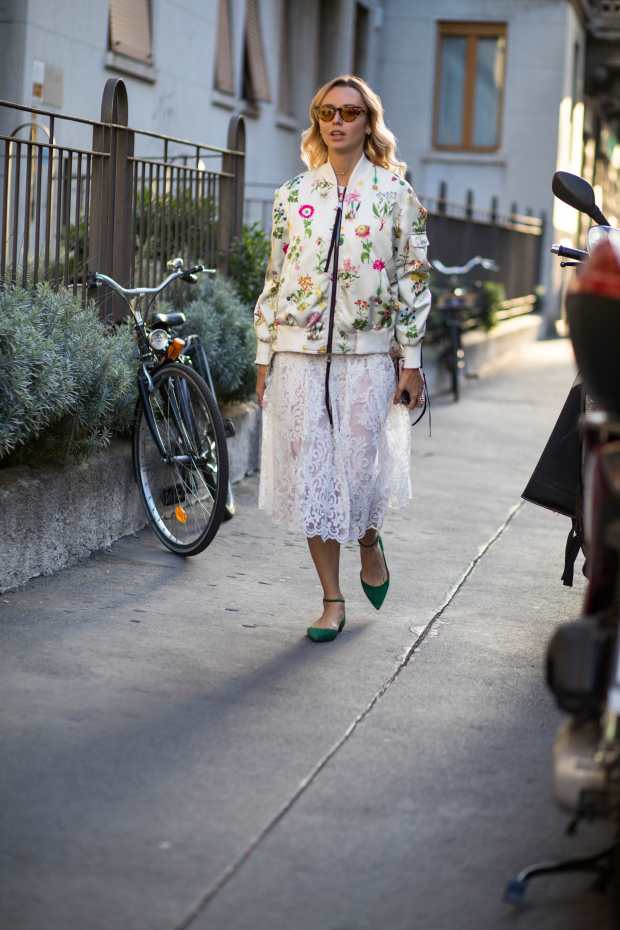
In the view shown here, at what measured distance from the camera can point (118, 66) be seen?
1352 cm

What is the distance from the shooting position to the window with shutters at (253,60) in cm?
1834

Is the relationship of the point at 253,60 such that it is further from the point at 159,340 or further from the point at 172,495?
the point at 172,495

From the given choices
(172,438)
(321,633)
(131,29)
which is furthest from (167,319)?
(131,29)

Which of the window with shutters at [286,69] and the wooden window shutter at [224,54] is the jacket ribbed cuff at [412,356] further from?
the window with shutters at [286,69]

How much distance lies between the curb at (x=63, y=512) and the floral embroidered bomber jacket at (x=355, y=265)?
1261 mm

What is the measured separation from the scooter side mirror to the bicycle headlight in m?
2.42

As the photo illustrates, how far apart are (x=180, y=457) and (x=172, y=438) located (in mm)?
125

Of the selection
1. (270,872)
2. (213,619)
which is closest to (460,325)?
(213,619)

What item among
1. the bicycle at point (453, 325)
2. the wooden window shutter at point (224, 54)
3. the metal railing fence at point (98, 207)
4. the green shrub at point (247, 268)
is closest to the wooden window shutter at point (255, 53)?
the wooden window shutter at point (224, 54)

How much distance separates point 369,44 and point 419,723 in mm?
22030

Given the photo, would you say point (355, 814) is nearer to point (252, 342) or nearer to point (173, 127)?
point (252, 342)


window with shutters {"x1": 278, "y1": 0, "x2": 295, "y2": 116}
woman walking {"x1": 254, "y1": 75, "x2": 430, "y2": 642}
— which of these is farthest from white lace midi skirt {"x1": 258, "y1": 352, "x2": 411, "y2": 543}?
window with shutters {"x1": 278, "y1": 0, "x2": 295, "y2": 116}

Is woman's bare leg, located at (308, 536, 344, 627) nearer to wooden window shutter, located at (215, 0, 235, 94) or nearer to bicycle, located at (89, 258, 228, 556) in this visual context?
bicycle, located at (89, 258, 228, 556)

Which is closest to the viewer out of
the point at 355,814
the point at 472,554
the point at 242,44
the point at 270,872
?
the point at 270,872
